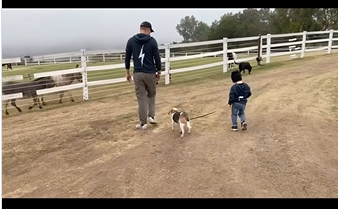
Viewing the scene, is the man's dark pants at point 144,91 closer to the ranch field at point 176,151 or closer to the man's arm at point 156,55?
the man's arm at point 156,55

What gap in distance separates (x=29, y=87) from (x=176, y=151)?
16.1 feet

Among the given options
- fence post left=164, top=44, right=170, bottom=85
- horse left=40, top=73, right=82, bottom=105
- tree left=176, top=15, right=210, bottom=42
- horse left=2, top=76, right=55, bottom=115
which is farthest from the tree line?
tree left=176, top=15, right=210, bottom=42

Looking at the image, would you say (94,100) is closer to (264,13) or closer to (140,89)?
(140,89)

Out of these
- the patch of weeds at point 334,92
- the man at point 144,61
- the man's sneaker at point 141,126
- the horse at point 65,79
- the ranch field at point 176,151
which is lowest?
the ranch field at point 176,151

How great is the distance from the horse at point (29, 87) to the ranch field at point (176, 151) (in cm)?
44

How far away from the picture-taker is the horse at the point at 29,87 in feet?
23.8

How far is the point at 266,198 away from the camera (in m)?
3.04

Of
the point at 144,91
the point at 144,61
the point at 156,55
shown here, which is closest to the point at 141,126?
the point at 144,91

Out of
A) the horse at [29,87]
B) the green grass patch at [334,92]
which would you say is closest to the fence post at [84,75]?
the horse at [29,87]

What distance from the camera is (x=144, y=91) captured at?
517cm

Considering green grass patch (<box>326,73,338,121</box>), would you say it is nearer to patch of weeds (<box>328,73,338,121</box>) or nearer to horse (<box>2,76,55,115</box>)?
patch of weeds (<box>328,73,338,121</box>)

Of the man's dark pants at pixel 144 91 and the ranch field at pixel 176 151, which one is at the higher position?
the man's dark pants at pixel 144 91
